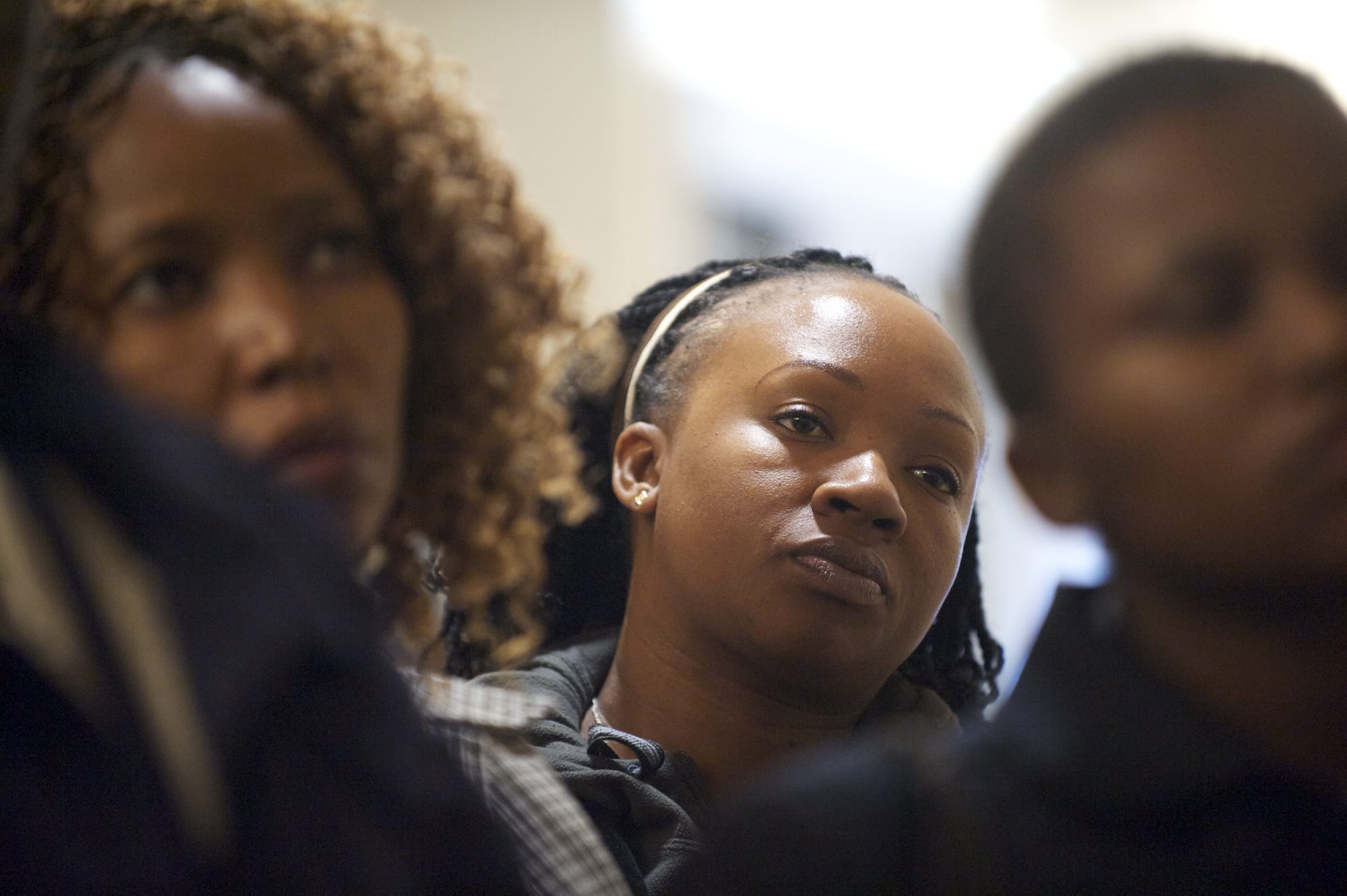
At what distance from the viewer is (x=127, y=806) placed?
528 millimetres

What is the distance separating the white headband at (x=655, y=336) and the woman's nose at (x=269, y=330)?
44 centimetres

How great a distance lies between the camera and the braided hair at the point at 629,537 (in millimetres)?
1075

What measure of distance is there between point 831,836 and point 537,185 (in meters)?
1.96

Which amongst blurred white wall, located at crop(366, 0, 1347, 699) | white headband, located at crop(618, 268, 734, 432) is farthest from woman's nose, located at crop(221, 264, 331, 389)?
blurred white wall, located at crop(366, 0, 1347, 699)

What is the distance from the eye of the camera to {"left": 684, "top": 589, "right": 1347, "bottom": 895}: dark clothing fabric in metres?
0.57

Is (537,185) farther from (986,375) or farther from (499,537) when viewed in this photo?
(986,375)

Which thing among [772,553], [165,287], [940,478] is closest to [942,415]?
[940,478]

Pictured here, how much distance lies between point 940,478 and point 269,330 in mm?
469

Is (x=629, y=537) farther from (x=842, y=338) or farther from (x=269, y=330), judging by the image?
(x=269, y=330)

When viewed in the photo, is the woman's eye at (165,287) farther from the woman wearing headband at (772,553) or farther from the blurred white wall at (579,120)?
the blurred white wall at (579,120)

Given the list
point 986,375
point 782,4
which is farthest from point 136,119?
point 782,4

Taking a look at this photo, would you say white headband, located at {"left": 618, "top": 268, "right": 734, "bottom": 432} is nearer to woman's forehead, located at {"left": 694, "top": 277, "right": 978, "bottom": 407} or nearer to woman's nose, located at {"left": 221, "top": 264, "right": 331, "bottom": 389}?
woman's forehead, located at {"left": 694, "top": 277, "right": 978, "bottom": 407}

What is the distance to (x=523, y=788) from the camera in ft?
2.76

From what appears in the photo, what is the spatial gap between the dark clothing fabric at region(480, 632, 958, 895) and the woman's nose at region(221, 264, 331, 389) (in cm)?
37
